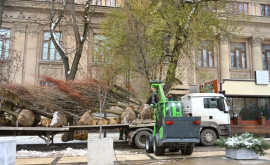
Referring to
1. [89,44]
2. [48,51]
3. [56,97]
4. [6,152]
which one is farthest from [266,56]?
[6,152]

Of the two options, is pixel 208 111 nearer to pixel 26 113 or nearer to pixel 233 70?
pixel 26 113

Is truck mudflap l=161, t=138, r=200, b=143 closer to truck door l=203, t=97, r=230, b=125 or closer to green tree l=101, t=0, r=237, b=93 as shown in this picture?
truck door l=203, t=97, r=230, b=125

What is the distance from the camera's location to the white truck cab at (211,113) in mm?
13648

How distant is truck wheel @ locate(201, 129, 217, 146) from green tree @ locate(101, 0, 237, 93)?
354 centimetres

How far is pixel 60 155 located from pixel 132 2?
9.98 metres

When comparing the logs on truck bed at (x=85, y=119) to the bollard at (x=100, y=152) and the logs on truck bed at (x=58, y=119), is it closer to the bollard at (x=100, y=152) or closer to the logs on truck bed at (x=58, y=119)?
the logs on truck bed at (x=58, y=119)

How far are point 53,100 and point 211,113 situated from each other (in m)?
8.33

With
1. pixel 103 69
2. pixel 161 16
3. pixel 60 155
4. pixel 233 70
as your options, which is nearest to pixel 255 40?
pixel 233 70

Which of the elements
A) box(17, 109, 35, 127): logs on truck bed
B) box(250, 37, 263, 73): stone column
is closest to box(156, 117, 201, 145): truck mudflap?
box(17, 109, 35, 127): logs on truck bed

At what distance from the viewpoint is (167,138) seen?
8.95 metres

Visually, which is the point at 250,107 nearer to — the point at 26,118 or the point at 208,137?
the point at 208,137

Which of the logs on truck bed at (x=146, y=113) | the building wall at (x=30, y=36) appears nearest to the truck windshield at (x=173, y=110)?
the logs on truck bed at (x=146, y=113)

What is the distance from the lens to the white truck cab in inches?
537

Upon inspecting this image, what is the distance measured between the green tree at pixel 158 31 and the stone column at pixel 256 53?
→ 14114mm
